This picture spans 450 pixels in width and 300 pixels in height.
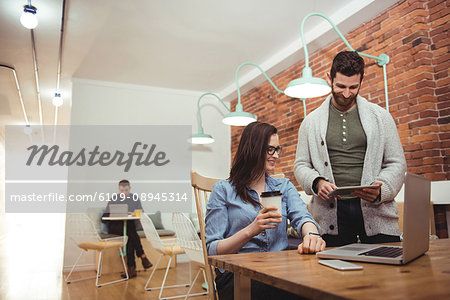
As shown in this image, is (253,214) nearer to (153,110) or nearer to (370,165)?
(370,165)

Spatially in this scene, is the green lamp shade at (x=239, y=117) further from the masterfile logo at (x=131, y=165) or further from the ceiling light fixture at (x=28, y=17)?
the ceiling light fixture at (x=28, y=17)

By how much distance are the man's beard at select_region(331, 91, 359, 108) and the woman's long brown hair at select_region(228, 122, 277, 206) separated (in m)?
0.40

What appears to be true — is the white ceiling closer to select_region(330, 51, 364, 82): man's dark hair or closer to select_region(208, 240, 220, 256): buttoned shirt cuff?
select_region(330, 51, 364, 82): man's dark hair

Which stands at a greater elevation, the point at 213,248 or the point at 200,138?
the point at 200,138

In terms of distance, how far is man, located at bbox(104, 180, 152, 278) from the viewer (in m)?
4.80

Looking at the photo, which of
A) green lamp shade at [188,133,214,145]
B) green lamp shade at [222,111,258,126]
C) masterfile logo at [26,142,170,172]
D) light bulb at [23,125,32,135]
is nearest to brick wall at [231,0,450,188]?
green lamp shade at [222,111,258,126]

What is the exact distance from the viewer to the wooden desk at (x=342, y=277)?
56 cm

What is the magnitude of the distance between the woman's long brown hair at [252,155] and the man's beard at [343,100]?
397 mm

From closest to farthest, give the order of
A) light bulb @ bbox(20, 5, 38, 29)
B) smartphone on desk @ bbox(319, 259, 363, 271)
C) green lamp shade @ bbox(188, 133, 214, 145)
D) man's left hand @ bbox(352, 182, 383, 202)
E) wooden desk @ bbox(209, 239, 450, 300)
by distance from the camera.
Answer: wooden desk @ bbox(209, 239, 450, 300) → smartphone on desk @ bbox(319, 259, 363, 271) → man's left hand @ bbox(352, 182, 383, 202) → light bulb @ bbox(20, 5, 38, 29) → green lamp shade @ bbox(188, 133, 214, 145)

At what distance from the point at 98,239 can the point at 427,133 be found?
12.7 ft

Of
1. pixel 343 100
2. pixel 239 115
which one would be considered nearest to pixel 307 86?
pixel 239 115

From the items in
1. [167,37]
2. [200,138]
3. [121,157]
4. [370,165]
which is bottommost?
[370,165]

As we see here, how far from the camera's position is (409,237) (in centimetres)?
81

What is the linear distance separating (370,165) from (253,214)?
62cm
